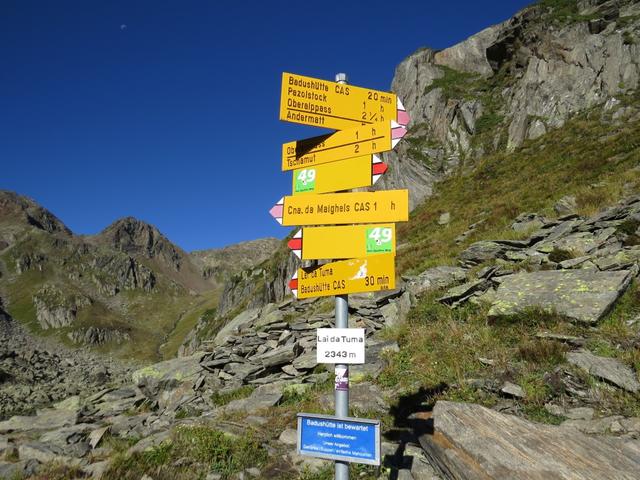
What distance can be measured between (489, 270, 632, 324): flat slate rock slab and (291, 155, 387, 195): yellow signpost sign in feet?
20.6

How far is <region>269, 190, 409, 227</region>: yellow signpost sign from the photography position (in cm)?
497

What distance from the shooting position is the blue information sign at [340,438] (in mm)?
4109

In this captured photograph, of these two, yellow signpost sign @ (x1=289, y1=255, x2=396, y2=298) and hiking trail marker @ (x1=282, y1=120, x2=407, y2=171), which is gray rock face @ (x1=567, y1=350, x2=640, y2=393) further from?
hiking trail marker @ (x1=282, y1=120, x2=407, y2=171)

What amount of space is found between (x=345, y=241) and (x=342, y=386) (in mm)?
1747

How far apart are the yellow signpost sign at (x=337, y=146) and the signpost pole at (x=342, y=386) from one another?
1897 millimetres

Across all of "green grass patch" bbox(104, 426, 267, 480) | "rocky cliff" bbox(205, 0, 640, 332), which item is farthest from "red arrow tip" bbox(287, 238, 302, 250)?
"rocky cliff" bbox(205, 0, 640, 332)

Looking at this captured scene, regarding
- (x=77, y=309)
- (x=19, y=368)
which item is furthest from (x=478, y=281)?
(x=77, y=309)

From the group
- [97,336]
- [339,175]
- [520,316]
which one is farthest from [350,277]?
[97,336]

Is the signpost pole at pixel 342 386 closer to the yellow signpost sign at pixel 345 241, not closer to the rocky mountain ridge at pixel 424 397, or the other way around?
the yellow signpost sign at pixel 345 241

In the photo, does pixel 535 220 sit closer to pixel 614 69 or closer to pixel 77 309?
pixel 614 69

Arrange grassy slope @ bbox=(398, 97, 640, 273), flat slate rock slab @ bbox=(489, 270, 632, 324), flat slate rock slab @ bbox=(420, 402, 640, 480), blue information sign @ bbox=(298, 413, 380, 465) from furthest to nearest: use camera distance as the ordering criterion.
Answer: grassy slope @ bbox=(398, 97, 640, 273), flat slate rock slab @ bbox=(489, 270, 632, 324), flat slate rock slab @ bbox=(420, 402, 640, 480), blue information sign @ bbox=(298, 413, 380, 465)

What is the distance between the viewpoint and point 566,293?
9438mm

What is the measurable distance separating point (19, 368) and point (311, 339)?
86.6 meters

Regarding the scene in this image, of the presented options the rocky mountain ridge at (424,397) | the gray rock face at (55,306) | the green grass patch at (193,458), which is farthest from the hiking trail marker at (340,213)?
the gray rock face at (55,306)
